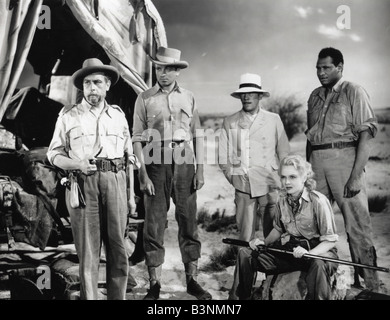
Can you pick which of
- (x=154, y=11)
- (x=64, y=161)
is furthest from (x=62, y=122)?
(x=154, y=11)

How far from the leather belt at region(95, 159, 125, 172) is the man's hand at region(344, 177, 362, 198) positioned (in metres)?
1.99

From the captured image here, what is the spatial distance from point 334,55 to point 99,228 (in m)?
2.62

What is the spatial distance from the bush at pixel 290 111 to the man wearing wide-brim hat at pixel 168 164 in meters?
1.09

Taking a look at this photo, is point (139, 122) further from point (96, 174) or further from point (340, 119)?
point (340, 119)

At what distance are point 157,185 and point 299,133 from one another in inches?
70.5

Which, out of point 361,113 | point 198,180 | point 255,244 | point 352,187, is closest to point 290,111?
point 361,113

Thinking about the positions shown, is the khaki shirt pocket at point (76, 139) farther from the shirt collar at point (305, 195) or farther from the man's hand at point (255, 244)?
the shirt collar at point (305, 195)

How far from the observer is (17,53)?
441 centimetres

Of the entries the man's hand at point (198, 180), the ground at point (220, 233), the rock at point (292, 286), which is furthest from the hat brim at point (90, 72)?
the rock at point (292, 286)

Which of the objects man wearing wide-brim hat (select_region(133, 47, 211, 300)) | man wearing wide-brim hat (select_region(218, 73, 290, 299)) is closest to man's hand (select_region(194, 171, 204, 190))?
man wearing wide-brim hat (select_region(133, 47, 211, 300))

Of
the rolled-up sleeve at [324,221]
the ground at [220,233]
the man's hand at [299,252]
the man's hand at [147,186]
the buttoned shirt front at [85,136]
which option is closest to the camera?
the man's hand at [299,252]

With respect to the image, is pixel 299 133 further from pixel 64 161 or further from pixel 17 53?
pixel 17 53

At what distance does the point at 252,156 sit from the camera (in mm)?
4453

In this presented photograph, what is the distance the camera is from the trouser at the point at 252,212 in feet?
14.2
